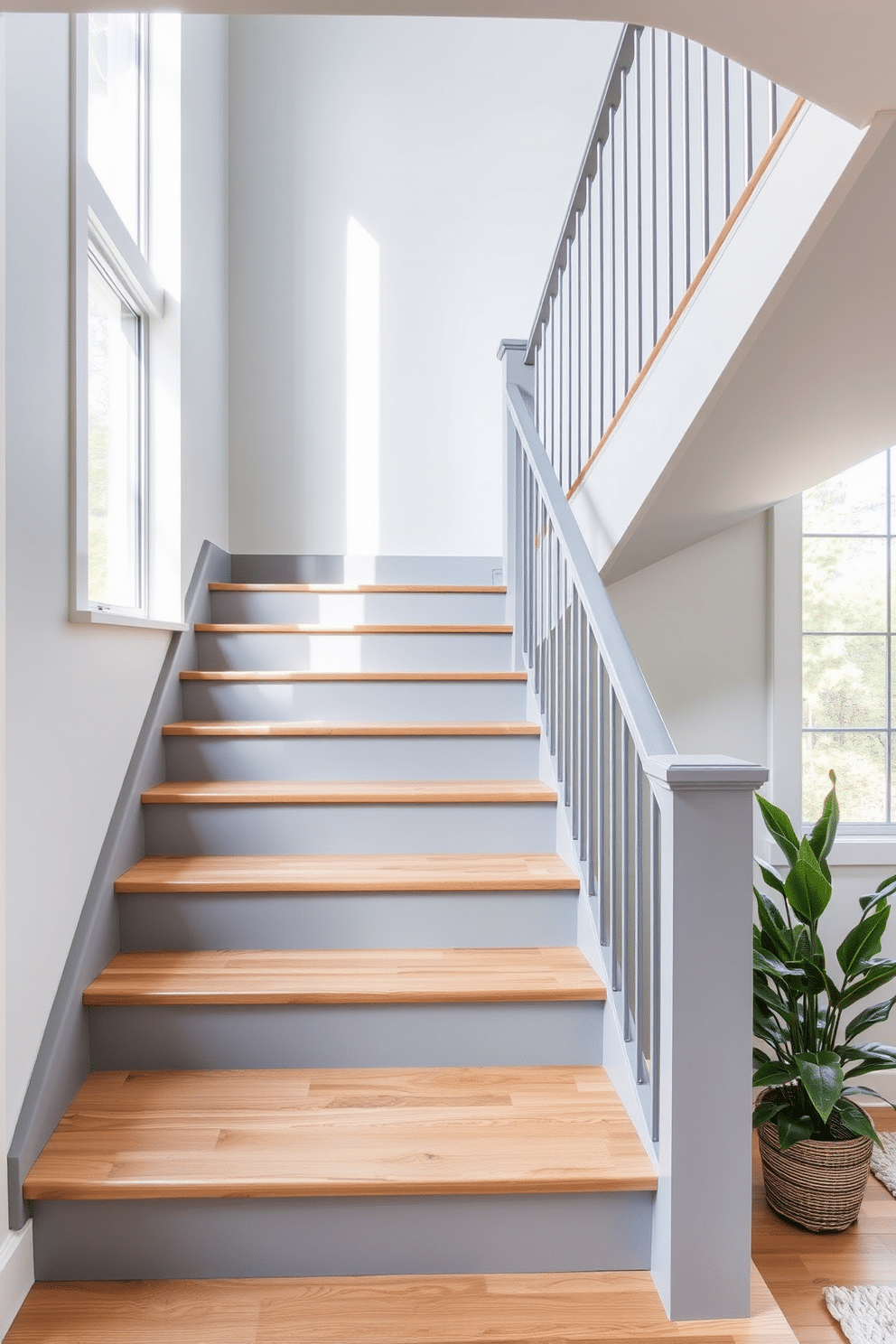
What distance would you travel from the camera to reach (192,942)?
6.04 feet

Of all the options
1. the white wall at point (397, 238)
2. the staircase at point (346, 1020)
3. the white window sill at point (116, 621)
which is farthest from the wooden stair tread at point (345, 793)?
the white wall at point (397, 238)

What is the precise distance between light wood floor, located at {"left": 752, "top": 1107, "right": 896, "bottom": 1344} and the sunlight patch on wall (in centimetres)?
270

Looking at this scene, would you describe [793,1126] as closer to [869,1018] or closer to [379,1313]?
[869,1018]

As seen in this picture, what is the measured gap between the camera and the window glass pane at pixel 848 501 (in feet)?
10.5

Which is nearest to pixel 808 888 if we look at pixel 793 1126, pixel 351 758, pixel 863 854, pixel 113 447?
pixel 793 1126

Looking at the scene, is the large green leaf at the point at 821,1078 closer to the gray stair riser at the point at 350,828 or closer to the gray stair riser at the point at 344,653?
the gray stair riser at the point at 350,828

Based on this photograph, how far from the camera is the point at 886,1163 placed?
2.48 m

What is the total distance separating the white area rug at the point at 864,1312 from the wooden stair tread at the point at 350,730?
1.37 metres

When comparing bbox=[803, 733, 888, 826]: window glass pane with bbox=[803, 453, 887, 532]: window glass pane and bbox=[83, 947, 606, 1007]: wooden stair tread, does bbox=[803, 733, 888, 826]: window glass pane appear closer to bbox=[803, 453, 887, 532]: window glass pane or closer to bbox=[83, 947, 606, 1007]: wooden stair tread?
bbox=[803, 453, 887, 532]: window glass pane

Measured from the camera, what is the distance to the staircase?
1.35 m

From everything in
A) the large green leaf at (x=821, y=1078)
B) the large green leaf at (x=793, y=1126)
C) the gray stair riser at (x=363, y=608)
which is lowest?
the large green leaf at (x=793, y=1126)

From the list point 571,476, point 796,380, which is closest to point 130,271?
point 571,476

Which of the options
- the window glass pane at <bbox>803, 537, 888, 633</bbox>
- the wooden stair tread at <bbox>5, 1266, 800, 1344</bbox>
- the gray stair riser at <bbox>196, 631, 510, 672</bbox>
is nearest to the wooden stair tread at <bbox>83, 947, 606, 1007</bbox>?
the wooden stair tread at <bbox>5, 1266, 800, 1344</bbox>

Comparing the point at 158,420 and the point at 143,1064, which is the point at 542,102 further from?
the point at 143,1064
